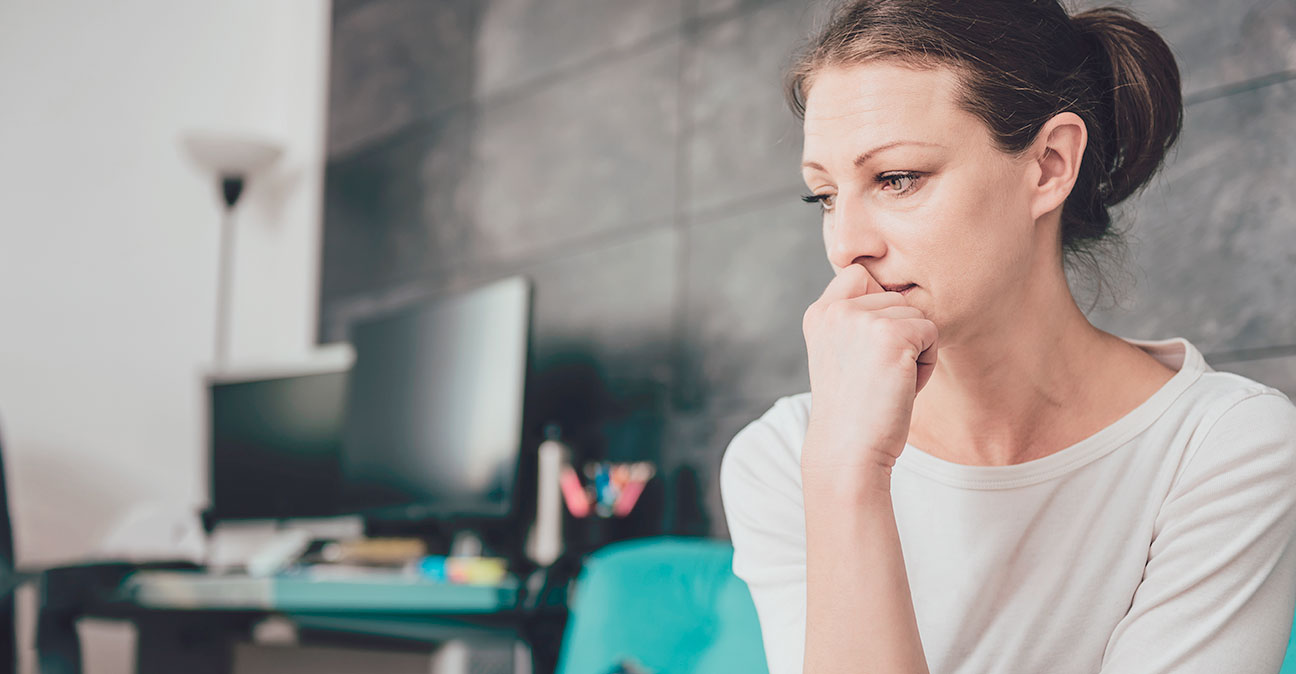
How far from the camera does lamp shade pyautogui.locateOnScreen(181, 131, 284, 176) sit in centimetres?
319

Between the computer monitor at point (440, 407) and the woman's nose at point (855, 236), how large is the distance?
1.05 m

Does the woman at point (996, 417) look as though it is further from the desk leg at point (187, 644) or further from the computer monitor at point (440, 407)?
the desk leg at point (187, 644)

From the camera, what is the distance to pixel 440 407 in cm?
218

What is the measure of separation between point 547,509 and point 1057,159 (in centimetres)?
130

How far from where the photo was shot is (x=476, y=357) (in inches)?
82.7

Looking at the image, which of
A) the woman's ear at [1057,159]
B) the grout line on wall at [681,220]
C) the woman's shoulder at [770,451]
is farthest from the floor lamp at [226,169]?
the woman's ear at [1057,159]

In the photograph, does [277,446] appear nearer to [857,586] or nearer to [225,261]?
[225,261]

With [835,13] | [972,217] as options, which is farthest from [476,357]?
[972,217]

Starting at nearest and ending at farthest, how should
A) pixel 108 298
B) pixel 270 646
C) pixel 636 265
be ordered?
pixel 636 265, pixel 270 646, pixel 108 298

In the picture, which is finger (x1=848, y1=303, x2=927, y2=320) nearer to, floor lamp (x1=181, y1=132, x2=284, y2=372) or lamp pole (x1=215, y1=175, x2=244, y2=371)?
floor lamp (x1=181, y1=132, x2=284, y2=372)

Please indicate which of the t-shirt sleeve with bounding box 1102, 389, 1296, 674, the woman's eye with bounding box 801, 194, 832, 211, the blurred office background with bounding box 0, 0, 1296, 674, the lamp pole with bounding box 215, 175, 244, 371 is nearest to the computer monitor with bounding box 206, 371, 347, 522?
the blurred office background with bounding box 0, 0, 1296, 674

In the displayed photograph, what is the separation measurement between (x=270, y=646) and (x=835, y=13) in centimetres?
242

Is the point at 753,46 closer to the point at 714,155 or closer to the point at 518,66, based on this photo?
the point at 714,155

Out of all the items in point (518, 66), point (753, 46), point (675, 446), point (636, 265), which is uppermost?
point (518, 66)
